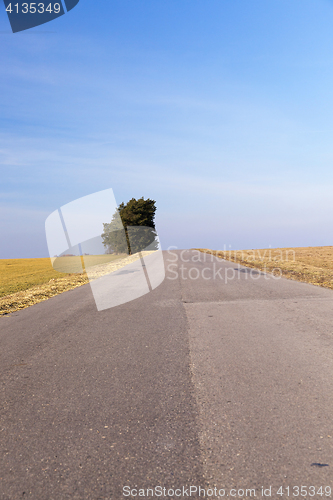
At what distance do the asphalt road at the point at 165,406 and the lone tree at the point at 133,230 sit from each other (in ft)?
161

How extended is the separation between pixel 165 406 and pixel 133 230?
5469 centimetres

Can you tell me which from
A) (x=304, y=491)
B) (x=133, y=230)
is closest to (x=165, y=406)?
(x=304, y=491)

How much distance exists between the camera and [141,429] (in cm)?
299

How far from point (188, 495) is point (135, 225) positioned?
56211mm

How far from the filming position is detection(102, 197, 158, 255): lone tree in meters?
55.7

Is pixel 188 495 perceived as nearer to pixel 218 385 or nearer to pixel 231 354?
pixel 218 385

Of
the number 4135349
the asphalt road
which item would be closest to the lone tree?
the asphalt road

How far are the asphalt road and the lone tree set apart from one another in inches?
1926

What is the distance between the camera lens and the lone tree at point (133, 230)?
55.7 m

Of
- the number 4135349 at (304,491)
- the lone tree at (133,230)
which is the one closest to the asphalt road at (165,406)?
the number 4135349 at (304,491)

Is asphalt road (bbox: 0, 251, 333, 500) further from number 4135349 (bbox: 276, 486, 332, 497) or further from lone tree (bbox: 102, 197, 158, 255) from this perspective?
lone tree (bbox: 102, 197, 158, 255)

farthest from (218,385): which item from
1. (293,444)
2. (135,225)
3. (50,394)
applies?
(135,225)

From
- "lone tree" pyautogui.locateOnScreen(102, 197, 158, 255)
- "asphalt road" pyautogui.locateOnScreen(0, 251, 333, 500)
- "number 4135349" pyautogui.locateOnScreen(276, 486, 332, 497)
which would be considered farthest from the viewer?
"lone tree" pyautogui.locateOnScreen(102, 197, 158, 255)

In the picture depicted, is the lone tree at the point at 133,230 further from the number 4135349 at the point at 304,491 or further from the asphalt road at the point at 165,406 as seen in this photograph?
the number 4135349 at the point at 304,491
